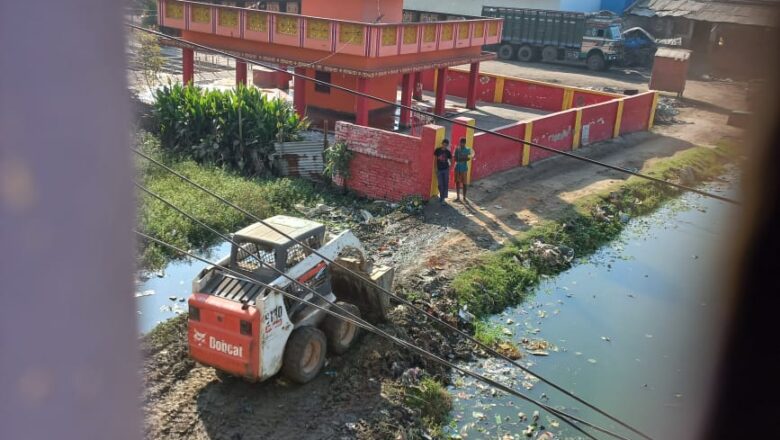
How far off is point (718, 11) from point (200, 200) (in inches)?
1252

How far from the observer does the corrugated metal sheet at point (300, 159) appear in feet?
55.7

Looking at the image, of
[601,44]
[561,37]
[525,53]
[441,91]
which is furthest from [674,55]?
[441,91]

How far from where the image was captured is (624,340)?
11.5 metres

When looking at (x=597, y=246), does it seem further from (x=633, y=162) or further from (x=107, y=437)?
(x=107, y=437)

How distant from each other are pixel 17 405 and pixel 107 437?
0.79 metres

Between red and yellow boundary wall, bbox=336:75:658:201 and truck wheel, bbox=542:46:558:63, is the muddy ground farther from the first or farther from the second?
truck wheel, bbox=542:46:558:63

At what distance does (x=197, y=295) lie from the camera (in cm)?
879

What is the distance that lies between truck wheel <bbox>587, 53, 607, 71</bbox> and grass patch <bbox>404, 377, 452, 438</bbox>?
2969cm

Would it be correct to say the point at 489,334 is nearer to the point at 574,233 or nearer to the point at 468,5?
the point at 574,233

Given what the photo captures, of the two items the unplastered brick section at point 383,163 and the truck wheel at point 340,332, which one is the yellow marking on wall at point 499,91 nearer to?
the unplastered brick section at point 383,163

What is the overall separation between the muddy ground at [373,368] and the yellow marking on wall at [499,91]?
10106 mm

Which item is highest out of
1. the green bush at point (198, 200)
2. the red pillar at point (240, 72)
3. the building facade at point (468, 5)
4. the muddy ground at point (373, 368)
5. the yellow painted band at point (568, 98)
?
the building facade at point (468, 5)

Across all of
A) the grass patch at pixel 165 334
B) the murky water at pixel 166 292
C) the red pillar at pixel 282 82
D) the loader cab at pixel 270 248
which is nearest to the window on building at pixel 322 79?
the red pillar at pixel 282 82

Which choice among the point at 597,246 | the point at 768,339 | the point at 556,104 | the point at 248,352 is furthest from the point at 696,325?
the point at 556,104
